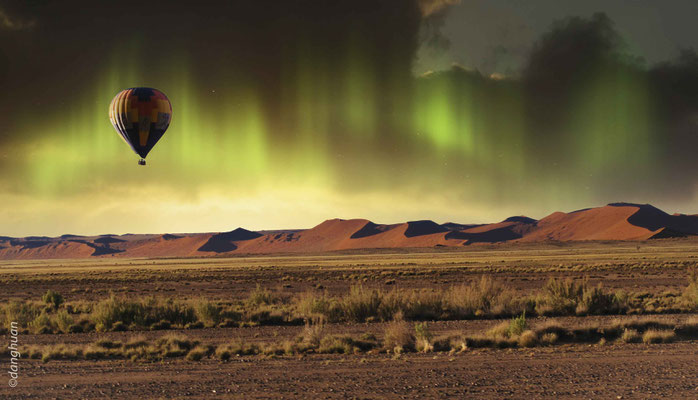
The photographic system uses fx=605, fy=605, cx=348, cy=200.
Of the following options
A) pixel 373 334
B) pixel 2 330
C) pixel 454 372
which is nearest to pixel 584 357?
pixel 454 372

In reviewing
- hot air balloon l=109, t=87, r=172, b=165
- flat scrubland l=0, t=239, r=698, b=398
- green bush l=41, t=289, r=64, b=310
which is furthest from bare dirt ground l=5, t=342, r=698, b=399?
hot air balloon l=109, t=87, r=172, b=165

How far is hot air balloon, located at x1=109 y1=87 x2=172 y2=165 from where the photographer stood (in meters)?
35.6

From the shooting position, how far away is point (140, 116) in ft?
117

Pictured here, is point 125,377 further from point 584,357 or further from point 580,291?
point 580,291

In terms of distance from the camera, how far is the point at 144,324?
22.2 metres

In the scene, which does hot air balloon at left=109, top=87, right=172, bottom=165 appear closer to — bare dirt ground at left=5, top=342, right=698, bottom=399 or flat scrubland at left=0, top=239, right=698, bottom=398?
flat scrubland at left=0, top=239, right=698, bottom=398

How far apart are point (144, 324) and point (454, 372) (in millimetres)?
13439

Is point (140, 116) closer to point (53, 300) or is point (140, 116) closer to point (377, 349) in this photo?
point (53, 300)

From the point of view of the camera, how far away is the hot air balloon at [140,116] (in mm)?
35562

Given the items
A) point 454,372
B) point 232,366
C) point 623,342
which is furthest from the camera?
point 623,342

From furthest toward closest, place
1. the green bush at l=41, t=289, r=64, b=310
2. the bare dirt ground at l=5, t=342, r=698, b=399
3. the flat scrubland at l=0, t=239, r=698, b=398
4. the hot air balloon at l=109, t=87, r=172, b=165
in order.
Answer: the hot air balloon at l=109, t=87, r=172, b=165 < the green bush at l=41, t=289, r=64, b=310 < the flat scrubland at l=0, t=239, r=698, b=398 < the bare dirt ground at l=5, t=342, r=698, b=399

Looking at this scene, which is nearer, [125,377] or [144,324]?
[125,377]

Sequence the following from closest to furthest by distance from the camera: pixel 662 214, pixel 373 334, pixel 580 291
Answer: pixel 373 334 < pixel 580 291 < pixel 662 214

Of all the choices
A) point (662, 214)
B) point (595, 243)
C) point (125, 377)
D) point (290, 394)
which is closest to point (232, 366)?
point (125, 377)
